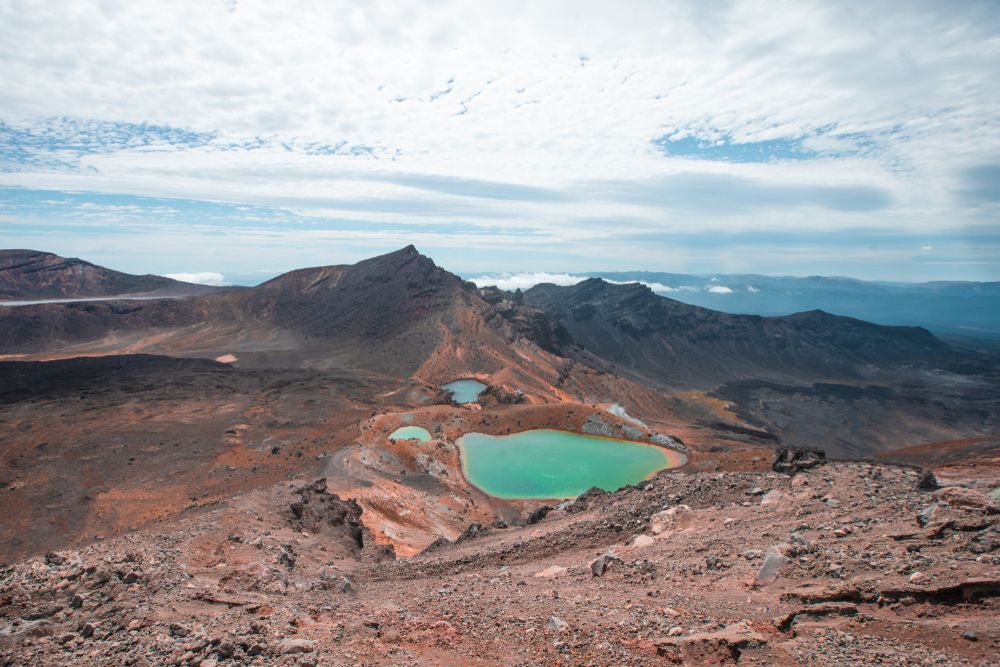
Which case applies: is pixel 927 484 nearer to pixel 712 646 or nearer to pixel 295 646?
pixel 712 646

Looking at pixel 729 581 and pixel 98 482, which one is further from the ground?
pixel 729 581

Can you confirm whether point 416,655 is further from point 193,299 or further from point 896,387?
point 896,387

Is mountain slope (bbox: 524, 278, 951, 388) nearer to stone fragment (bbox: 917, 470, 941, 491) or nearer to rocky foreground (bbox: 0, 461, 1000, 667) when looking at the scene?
stone fragment (bbox: 917, 470, 941, 491)

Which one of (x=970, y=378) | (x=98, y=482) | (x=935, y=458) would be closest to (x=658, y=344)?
(x=970, y=378)

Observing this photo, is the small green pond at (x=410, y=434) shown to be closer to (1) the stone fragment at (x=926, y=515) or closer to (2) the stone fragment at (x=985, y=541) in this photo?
(1) the stone fragment at (x=926, y=515)

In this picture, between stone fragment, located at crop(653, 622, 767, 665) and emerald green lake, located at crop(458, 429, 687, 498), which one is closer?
stone fragment, located at crop(653, 622, 767, 665)

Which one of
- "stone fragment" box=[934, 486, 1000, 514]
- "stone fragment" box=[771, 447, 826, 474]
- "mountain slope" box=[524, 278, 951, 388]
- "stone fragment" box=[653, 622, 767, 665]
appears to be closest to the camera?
"stone fragment" box=[653, 622, 767, 665]

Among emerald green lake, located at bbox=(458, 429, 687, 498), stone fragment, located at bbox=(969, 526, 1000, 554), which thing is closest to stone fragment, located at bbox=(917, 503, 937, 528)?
stone fragment, located at bbox=(969, 526, 1000, 554)

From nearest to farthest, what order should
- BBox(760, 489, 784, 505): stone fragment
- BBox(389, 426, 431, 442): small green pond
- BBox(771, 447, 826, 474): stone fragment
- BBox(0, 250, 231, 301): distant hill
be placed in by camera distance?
BBox(760, 489, 784, 505): stone fragment < BBox(771, 447, 826, 474): stone fragment < BBox(389, 426, 431, 442): small green pond < BBox(0, 250, 231, 301): distant hill
